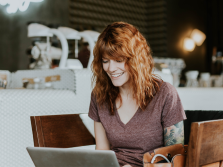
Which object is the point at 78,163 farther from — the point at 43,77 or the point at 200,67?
the point at 200,67

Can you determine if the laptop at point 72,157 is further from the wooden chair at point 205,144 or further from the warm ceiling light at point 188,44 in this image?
the warm ceiling light at point 188,44

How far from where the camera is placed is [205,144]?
2.38 feet

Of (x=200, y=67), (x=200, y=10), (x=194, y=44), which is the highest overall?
(x=200, y=10)

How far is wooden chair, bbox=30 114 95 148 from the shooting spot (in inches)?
40.9

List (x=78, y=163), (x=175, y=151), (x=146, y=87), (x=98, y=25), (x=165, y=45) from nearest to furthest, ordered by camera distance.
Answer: (x=78, y=163), (x=175, y=151), (x=146, y=87), (x=98, y=25), (x=165, y=45)

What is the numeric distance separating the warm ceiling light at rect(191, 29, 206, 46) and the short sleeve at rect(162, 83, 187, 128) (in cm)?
695

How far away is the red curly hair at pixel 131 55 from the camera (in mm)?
1081

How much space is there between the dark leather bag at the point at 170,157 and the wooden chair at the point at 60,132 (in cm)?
41

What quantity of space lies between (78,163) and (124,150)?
1.36ft

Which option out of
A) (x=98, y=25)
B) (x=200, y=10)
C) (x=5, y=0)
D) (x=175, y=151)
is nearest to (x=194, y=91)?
(x=175, y=151)

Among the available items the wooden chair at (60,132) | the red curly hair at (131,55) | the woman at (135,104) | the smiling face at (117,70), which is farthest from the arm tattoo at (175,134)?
the wooden chair at (60,132)

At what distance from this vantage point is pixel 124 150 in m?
1.14

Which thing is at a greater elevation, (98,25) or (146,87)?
(98,25)

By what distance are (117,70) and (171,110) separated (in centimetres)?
26
